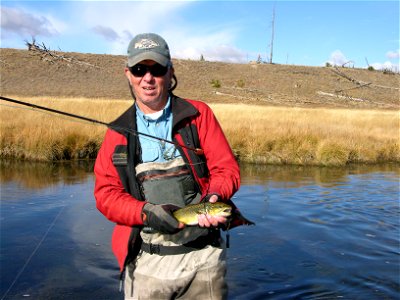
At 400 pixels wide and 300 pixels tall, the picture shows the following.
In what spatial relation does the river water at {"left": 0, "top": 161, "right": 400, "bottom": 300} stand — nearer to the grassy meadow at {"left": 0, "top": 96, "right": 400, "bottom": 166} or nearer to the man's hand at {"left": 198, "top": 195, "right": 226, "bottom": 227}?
the grassy meadow at {"left": 0, "top": 96, "right": 400, "bottom": 166}

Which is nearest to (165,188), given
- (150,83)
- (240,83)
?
(150,83)

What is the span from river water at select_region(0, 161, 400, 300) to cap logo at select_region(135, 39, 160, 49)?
328 centimetres

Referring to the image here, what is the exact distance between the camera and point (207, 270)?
9.14 feet

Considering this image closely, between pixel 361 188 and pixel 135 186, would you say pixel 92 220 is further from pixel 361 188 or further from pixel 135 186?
pixel 361 188

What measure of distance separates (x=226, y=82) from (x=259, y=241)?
44.4 m

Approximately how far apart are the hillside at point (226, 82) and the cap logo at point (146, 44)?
3304cm

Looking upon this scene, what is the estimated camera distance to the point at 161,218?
8.29 ft

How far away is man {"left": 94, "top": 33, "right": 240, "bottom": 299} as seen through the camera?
9.02ft

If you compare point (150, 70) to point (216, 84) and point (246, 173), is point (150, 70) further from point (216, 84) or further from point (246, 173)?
point (216, 84)

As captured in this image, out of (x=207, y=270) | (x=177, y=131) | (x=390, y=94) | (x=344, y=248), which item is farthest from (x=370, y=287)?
(x=390, y=94)

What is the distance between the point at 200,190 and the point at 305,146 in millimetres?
12798

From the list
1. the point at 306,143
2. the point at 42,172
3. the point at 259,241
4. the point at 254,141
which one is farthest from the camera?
the point at 306,143

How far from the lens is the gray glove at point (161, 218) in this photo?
253 cm

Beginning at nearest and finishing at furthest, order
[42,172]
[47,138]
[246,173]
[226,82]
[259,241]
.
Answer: [259,241]
[42,172]
[246,173]
[47,138]
[226,82]
